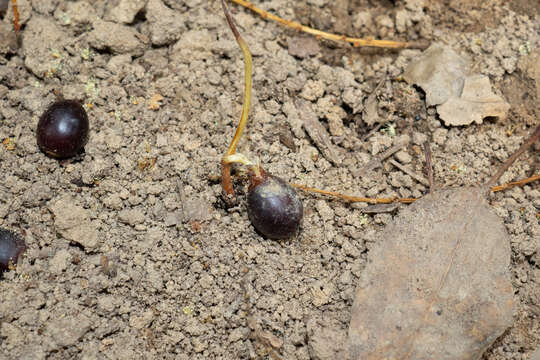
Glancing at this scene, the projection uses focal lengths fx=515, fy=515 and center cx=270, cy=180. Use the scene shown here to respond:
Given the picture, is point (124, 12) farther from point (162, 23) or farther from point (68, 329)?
point (68, 329)

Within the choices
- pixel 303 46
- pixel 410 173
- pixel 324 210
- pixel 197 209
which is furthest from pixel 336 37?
pixel 197 209

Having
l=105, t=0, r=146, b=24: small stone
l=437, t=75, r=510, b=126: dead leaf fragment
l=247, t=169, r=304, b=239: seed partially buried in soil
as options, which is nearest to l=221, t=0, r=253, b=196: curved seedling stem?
l=247, t=169, r=304, b=239: seed partially buried in soil

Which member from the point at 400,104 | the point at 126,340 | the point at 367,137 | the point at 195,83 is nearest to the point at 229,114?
the point at 195,83

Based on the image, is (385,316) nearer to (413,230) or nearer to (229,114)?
(413,230)

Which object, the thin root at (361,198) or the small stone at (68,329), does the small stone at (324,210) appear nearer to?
the thin root at (361,198)

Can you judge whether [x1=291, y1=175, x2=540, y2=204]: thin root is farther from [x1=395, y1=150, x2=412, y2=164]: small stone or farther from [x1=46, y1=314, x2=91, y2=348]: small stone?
[x1=46, y1=314, x2=91, y2=348]: small stone

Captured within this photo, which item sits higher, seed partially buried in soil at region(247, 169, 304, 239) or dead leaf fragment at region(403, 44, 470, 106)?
dead leaf fragment at region(403, 44, 470, 106)
